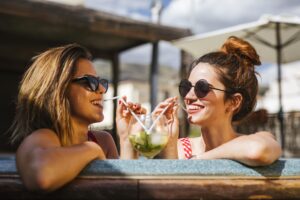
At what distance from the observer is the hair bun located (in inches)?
95.3

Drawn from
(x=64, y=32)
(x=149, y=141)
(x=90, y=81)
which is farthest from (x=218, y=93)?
(x=64, y=32)

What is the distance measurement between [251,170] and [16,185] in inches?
33.7

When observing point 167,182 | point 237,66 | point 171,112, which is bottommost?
point 167,182

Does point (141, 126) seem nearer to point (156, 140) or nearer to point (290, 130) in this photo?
point (156, 140)

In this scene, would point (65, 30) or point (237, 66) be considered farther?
point (65, 30)

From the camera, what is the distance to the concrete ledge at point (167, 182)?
1510 mm

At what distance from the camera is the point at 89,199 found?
4.94ft

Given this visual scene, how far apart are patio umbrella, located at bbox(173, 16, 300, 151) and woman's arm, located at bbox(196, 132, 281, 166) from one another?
5.00 metres

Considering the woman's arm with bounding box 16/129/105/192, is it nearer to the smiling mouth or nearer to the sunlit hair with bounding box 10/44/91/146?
the sunlit hair with bounding box 10/44/91/146

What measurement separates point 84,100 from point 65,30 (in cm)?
699

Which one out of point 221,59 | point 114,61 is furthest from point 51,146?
point 114,61

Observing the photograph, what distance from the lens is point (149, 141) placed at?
1924 millimetres

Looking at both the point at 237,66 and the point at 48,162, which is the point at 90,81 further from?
the point at 237,66

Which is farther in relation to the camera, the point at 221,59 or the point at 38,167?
the point at 221,59
